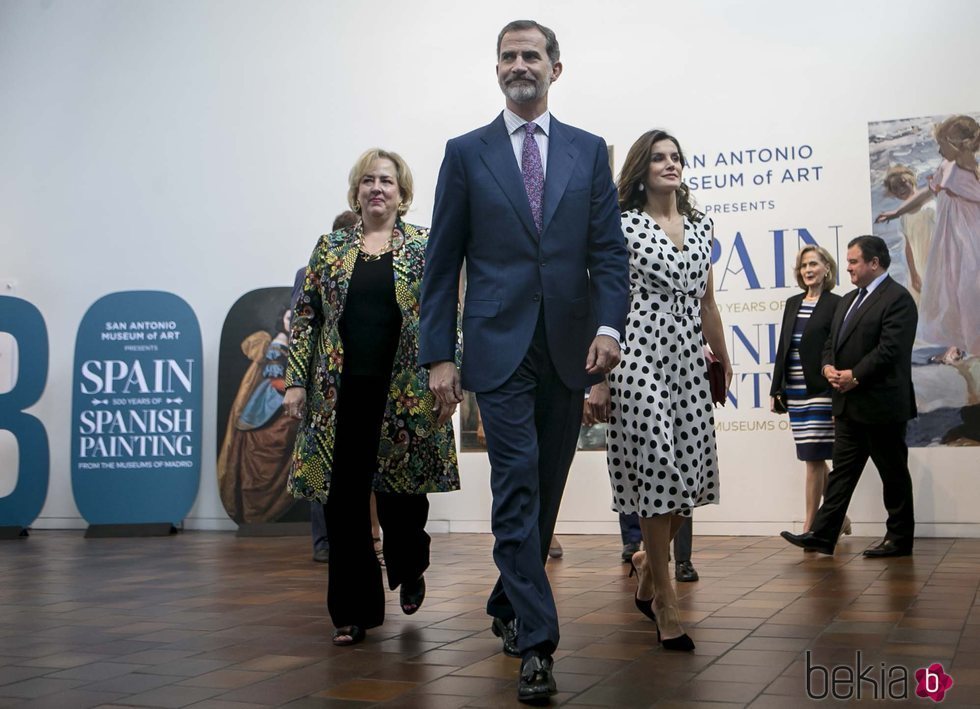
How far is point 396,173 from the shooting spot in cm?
367

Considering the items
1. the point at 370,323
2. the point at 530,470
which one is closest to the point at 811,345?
the point at 370,323

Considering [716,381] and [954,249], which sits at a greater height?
[954,249]

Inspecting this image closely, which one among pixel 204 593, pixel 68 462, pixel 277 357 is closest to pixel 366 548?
pixel 204 593

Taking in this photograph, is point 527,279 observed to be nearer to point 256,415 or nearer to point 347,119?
point 256,415

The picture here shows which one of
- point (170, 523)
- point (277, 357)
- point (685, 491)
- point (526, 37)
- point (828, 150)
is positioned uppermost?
point (828, 150)

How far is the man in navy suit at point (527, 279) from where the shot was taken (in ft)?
9.02

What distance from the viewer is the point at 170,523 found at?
771cm

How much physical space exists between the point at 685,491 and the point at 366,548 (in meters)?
0.98

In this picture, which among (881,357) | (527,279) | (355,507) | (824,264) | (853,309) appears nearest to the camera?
(527,279)

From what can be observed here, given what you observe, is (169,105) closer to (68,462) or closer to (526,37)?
(68,462)

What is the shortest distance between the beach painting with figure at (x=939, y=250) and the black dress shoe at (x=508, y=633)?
391 cm

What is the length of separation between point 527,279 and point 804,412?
12.2ft

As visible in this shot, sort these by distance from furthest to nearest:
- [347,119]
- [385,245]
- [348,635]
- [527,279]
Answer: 1. [347,119]
2. [385,245]
3. [348,635]
4. [527,279]

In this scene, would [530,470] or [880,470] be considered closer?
[530,470]
